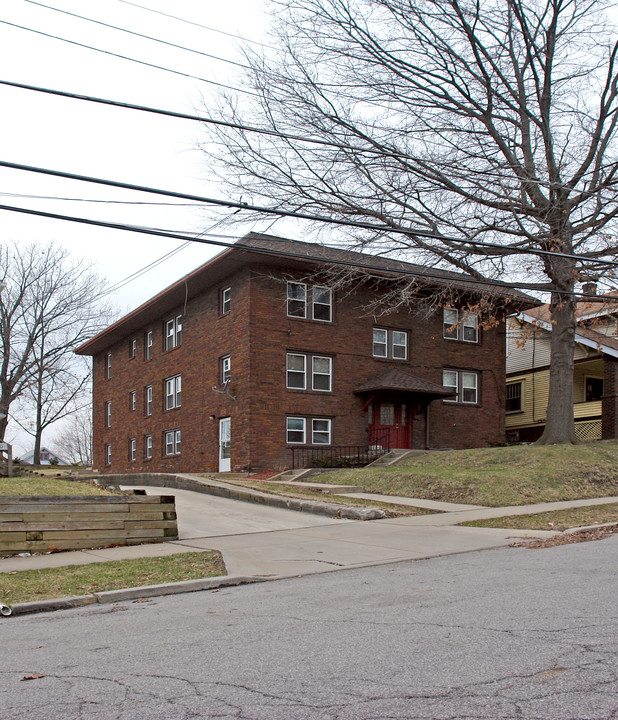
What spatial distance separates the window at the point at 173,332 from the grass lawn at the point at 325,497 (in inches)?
465

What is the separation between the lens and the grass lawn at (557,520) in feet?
43.7

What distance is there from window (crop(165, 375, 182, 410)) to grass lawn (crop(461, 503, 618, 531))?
20079mm

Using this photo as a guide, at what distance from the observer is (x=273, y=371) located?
26.8 metres

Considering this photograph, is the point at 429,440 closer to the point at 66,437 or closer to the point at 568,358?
the point at 568,358

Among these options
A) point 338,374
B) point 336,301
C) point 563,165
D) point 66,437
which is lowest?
point 66,437

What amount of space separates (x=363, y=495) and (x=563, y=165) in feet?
34.9

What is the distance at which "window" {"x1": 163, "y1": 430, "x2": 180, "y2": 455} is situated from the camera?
32188 millimetres

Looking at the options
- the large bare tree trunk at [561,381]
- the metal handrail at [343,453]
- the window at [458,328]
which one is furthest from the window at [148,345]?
the large bare tree trunk at [561,381]

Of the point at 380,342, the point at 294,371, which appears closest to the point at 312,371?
the point at 294,371

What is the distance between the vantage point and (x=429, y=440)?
29828 mm

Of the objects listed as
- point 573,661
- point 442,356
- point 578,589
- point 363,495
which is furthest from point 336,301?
point 573,661

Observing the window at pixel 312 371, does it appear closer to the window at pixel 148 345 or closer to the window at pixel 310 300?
the window at pixel 310 300

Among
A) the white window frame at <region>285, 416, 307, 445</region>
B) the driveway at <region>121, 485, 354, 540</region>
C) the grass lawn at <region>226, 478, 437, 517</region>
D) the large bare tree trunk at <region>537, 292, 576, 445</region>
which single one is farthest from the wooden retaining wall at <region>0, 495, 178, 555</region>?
the large bare tree trunk at <region>537, 292, 576, 445</region>

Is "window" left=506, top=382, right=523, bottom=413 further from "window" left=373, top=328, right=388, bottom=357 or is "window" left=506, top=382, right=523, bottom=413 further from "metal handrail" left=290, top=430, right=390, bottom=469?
"metal handrail" left=290, top=430, right=390, bottom=469
